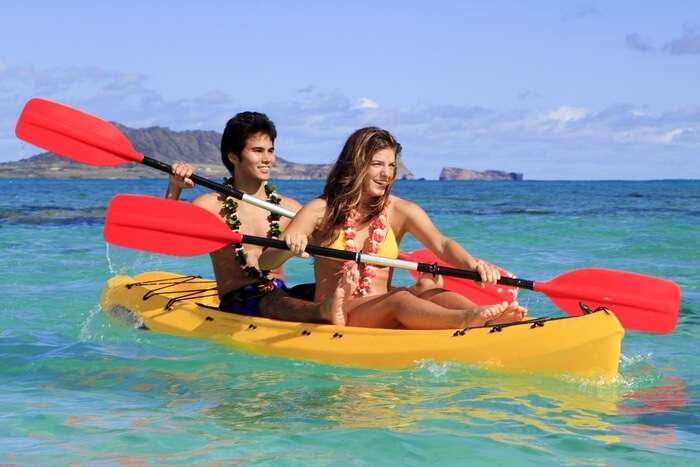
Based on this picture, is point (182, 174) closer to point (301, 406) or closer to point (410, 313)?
point (410, 313)

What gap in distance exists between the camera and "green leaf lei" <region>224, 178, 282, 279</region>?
6.29m

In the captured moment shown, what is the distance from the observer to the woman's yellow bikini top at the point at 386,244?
18.6 feet

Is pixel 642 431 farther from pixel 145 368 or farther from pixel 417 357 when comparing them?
pixel 145 368

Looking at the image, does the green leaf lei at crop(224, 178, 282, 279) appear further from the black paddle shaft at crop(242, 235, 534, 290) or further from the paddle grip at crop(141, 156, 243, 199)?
the black paddle shaft at crop(242, 235, 534, 290)

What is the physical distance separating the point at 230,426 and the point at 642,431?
1.84m

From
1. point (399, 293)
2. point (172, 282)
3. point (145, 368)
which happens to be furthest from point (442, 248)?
point (172, 282)

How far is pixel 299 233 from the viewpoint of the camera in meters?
5.49

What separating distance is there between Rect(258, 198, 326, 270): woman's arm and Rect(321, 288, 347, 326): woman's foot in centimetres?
29

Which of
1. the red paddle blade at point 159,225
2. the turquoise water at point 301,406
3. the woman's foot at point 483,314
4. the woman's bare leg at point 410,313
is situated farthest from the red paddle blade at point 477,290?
the red paddle blade at point 159,225

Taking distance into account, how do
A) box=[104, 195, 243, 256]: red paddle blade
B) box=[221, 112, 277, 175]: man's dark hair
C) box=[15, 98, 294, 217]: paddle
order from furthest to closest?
box=[15, 98, 294, 217]: paddle, box=[221, 112, 277, 175]: man's dark hair, box=[104, 195, 243, 256]: red paddle blade

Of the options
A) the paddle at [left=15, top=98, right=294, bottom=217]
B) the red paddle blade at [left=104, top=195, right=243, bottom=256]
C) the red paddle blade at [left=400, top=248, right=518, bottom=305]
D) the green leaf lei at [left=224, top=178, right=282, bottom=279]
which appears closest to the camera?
the red paddle blade at [left=104, top=195, right=243, bottom=256]

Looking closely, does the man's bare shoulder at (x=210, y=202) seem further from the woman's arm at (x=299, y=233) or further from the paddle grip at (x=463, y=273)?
the paddle grip at (x=463, y=273)

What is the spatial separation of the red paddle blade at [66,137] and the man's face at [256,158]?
1.17 metres

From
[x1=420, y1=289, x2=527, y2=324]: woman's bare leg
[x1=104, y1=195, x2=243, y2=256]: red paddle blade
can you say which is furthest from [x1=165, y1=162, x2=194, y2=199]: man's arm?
[x1=420, y1=289, x2=527, y2=324]: woman's bare leg
